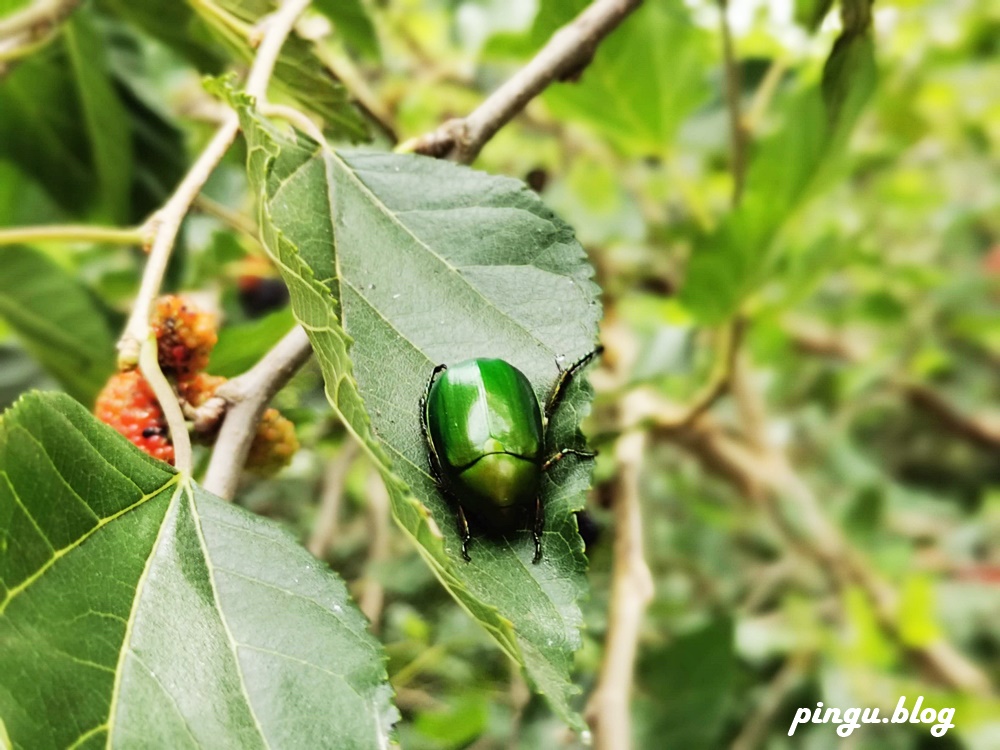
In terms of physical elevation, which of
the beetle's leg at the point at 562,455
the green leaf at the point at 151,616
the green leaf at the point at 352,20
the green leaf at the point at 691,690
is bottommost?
the green leaf at the point at 151,616

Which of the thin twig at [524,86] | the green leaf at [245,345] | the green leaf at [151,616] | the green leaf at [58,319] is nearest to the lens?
the green leaf at [151,616]

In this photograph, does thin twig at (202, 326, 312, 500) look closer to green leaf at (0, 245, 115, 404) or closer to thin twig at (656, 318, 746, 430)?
green leaf at (0, 245, 115, 404)

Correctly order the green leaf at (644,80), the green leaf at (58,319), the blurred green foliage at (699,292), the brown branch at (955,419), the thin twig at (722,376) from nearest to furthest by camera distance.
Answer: the green leaf at (58,319) → the blurred green foliage at (699,292) → the green leaf at (644,80) → the thin twig at (722,376) → the brown branch at (955,419)

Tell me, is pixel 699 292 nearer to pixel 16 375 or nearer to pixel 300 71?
pixel 300 71

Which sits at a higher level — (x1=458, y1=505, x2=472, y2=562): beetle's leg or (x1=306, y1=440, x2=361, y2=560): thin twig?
(x1=306, y1=440, x2=361, y2=560): thin twig

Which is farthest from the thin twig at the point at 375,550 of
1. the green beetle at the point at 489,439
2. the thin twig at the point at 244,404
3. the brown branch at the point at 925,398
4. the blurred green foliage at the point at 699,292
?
the brown branch at the point at 925,398

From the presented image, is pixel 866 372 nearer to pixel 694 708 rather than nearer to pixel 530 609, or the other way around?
pixel 694 708

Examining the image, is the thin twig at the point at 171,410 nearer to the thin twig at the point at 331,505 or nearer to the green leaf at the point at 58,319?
the green leaf at the point at 58,319

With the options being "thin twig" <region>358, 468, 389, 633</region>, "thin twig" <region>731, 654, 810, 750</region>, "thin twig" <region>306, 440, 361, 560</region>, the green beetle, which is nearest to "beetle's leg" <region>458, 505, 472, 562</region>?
the green beetle
